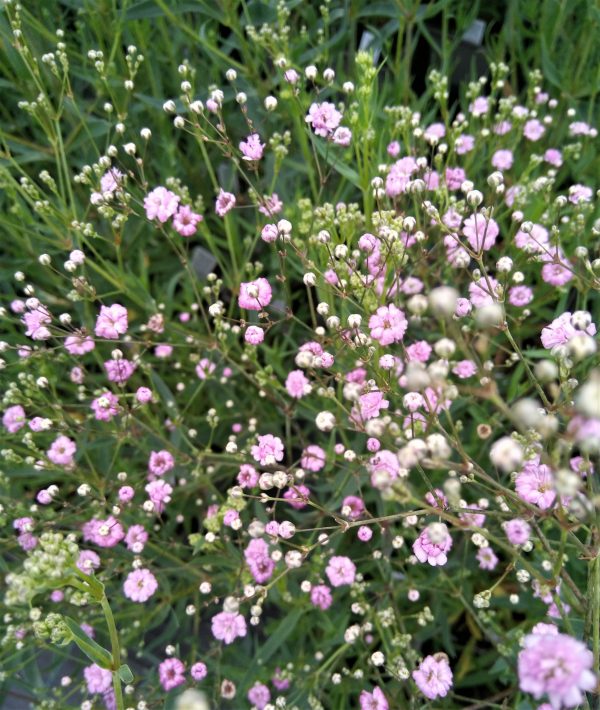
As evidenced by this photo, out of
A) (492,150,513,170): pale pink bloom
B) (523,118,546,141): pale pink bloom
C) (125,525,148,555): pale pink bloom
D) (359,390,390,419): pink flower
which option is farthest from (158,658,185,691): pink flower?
(523,118,546,141): pale pink bloom

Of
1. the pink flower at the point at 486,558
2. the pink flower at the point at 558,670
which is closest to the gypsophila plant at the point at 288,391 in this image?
the pink flower at the point at 486,558

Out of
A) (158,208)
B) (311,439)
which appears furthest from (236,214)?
(311,439)

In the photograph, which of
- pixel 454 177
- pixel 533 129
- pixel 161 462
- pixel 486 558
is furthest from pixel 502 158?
pixel 161 462

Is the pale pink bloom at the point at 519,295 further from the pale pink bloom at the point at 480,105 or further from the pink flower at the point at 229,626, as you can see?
the pink flower at the point at 229,626

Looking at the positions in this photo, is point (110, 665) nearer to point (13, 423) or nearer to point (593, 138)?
point (13, 423)

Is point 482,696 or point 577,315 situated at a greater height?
point 577,315

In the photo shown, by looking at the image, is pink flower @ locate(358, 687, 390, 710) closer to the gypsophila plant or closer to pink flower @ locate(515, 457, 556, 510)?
the gypsophila plant

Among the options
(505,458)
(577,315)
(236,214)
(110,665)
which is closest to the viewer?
(505,458)
